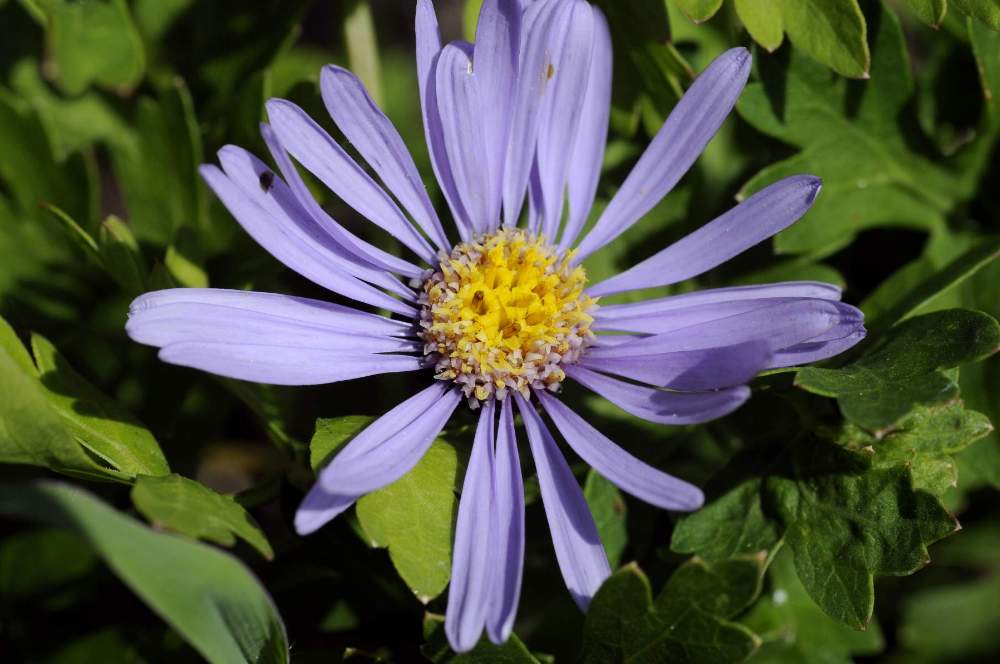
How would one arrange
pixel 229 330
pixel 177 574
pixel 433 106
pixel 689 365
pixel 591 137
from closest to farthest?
pixel 177 574 → pixel 229 330 → pixel 689 365 → pixel 433 106 → pixel 591 137

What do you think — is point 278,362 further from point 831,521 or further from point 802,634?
point 802,634

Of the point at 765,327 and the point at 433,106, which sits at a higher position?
the point at 433,106

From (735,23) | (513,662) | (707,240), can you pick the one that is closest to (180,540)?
(513,662)

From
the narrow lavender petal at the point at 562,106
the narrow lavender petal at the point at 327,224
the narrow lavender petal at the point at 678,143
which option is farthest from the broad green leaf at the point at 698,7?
the narrow lavender petal at the point at 327,224

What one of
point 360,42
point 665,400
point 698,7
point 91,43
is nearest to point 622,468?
point 665,400

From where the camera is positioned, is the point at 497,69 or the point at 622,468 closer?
the point at 622,468

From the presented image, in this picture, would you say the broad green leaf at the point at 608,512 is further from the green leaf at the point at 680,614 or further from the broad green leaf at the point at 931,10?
the broad green leaf at the point at 931,10

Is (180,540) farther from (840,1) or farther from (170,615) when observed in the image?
(840,1)
